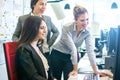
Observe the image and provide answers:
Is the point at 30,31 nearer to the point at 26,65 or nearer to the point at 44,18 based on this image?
the point at 26,65

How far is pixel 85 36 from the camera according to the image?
2312mm

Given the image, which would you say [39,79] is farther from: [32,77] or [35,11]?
[35,11]

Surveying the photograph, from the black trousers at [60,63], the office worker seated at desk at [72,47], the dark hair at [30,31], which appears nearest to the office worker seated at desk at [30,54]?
the dark hair at [30,31]

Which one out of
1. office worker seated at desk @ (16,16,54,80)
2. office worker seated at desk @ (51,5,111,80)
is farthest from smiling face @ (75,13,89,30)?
office worker seated at desk @ (16,16,54,80)

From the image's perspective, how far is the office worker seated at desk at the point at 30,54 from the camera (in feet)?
5.37

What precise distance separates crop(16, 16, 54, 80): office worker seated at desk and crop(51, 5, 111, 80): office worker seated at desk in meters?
0.39

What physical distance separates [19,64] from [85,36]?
884 millimetres

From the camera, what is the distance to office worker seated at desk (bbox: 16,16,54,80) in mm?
1636

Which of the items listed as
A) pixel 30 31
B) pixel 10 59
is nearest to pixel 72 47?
pixel 30 31

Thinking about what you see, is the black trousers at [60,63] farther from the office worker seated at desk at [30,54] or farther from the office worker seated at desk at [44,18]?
the office worker seated at desk at [30,54]

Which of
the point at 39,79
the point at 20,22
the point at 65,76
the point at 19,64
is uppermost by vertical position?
the point at 20,22

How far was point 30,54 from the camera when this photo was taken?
170cm

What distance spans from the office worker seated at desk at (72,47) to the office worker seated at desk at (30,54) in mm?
386

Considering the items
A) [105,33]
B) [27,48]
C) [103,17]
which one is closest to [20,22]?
[27,48]
